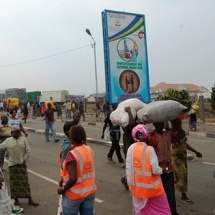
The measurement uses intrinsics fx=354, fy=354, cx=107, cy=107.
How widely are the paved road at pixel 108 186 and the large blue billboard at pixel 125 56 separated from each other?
2186mm

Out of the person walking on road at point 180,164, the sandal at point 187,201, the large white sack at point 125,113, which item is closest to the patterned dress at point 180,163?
the person walking on road at point 180,164

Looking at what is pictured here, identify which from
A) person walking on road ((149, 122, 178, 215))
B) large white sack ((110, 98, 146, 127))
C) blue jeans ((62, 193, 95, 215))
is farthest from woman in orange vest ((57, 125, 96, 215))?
large white sack ((110, 98, 146, 127))

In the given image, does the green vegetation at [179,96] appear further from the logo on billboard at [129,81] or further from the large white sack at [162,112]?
the logo on billboard at [129,81]

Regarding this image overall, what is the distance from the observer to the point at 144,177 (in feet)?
13.6

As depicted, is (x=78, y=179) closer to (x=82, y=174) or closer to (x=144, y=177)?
(x=82, y=174)

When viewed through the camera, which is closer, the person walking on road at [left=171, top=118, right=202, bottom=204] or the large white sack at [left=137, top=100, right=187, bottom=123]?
the large white sack at [left=137, top=100, right=187, bottom=123]

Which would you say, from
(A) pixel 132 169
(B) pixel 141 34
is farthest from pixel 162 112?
(B) pixel 141 34

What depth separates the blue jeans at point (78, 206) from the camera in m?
3.91

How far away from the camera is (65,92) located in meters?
54.2

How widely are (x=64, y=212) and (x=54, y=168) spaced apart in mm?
5388

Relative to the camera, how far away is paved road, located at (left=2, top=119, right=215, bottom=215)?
5.95 m

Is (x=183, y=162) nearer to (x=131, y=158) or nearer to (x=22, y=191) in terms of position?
(x=131, y=158)

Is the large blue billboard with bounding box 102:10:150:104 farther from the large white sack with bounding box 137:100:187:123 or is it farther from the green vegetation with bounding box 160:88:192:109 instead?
the large white sack with bounding box 137:100:187:123

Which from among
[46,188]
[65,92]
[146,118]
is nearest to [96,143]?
[46,188]
